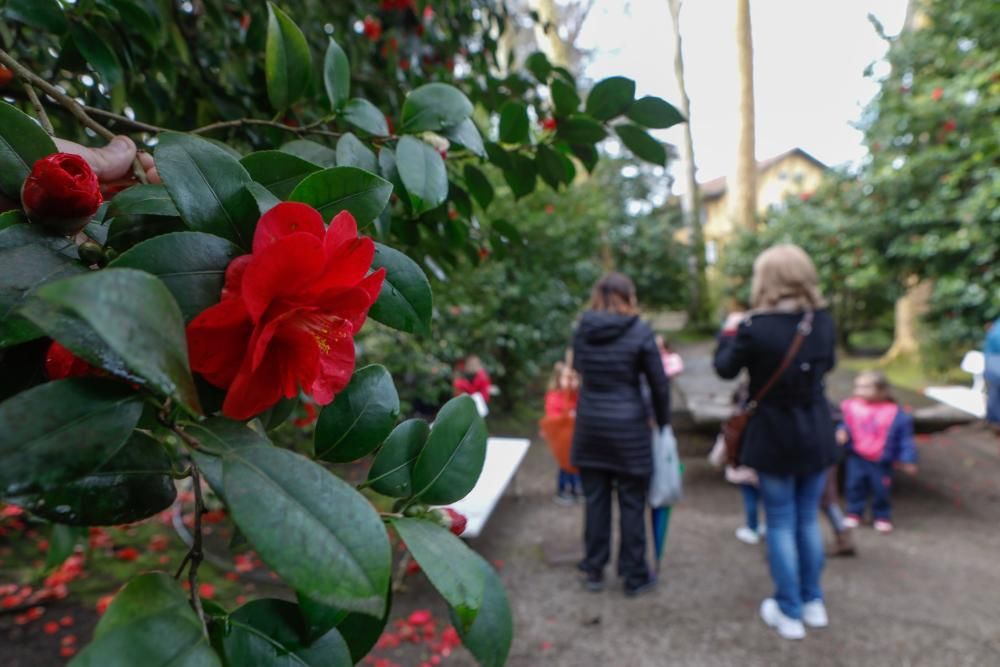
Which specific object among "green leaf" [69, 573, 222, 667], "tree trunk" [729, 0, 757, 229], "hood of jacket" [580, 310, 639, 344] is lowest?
"hood of jacket" [580, 310, 639, 344]

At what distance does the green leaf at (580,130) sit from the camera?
40.3 inches

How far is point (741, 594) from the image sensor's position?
332cm

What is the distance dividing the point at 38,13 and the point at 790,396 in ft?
8.87

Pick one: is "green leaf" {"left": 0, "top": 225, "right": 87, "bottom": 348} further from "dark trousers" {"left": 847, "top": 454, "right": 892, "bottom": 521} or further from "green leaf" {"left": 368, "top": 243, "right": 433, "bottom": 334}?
"dark trousers" {"left": 847, "top": 454, "right": 892, "bottom": 521}

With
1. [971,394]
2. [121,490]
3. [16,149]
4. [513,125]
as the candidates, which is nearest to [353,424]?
[121,490]

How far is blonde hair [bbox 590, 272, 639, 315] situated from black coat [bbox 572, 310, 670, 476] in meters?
0.05

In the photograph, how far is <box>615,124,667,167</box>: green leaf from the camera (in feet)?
3.56

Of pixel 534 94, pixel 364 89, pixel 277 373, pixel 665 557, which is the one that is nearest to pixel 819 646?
pixel 665 557

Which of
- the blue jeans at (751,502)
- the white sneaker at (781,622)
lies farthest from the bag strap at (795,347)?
the blue jeans at (751,502)

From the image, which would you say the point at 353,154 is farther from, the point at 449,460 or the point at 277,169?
the point at 449,460

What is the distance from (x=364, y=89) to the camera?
1.80 metres

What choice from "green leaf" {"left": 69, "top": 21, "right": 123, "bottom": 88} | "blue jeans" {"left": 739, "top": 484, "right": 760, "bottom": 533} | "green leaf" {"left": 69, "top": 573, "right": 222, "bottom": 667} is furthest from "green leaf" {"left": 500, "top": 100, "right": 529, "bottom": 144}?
"blue jeans" {"left": 739, "top": 484, "right": 760, "bottom": 533}

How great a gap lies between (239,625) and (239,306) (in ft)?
0.72

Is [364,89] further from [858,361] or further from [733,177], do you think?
[733,177]
